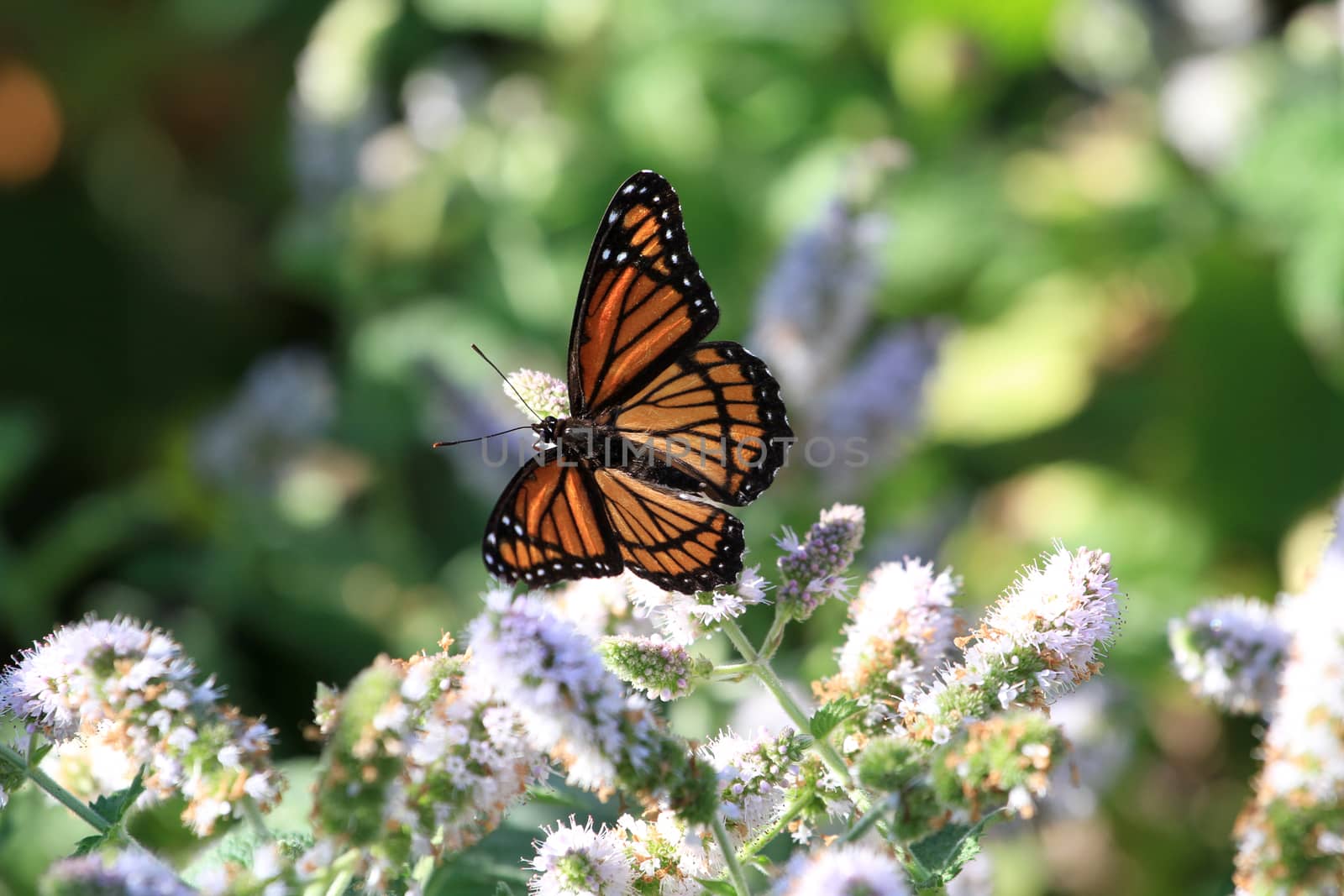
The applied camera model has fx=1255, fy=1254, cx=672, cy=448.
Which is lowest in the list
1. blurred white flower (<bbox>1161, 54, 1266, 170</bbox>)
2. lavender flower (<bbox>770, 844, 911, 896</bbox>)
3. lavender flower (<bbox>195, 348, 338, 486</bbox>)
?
lavender flower (<bbox>770, 844, 911, 896</bbox>)

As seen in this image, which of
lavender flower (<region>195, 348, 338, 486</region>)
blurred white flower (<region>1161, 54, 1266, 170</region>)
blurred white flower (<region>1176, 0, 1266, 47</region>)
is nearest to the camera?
lavender flower (<region>195, 348, 338, 486</region>)

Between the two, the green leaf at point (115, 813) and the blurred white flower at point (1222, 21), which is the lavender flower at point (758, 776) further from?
the blurred white flower at point (1222, 21)

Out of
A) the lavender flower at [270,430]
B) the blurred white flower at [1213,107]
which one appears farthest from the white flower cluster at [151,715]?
the blurred white flower at [1213,107]

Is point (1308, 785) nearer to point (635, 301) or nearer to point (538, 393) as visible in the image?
point (538, 393)

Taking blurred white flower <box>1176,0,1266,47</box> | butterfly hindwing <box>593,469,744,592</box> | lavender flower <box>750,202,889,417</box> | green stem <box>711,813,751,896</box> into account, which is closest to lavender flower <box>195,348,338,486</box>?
lavender flower <box>750,202,889,417</box>

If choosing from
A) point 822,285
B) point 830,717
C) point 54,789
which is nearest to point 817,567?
point 830,717

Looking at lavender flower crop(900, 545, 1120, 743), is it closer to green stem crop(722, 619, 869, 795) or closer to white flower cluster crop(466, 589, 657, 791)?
green stem crop(722, 619, 869, 795)

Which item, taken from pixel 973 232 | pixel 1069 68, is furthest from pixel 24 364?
pixel 1069 68

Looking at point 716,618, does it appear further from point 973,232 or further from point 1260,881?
point 973,232
